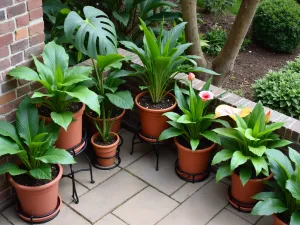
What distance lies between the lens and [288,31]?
5.89 meters

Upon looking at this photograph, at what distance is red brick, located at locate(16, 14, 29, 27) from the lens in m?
3.11

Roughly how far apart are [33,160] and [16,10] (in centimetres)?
95

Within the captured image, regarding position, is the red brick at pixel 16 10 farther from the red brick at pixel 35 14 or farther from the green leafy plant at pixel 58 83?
the green leafy plant at pixel 58 83

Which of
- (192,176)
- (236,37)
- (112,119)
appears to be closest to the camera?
(192,176)

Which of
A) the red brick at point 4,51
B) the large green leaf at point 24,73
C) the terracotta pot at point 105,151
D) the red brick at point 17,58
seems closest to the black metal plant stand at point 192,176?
the terracotta pot at point 105,151

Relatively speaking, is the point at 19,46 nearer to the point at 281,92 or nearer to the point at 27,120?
the point at 27,120

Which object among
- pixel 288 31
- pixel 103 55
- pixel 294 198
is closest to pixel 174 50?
pixel 103 55

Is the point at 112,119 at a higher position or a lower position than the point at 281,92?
lower

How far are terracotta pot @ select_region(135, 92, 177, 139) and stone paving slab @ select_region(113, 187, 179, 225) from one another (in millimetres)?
458

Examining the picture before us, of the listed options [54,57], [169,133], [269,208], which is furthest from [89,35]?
[269,208]

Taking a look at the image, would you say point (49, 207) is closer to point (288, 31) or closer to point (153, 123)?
point (153, 123)

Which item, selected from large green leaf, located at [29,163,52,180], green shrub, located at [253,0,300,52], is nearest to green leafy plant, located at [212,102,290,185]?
large green leaf, located at [29,163,52,180]

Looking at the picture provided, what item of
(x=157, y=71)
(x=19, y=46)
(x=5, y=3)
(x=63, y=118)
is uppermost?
(x=5, y=3)

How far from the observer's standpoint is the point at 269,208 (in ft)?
10.2
